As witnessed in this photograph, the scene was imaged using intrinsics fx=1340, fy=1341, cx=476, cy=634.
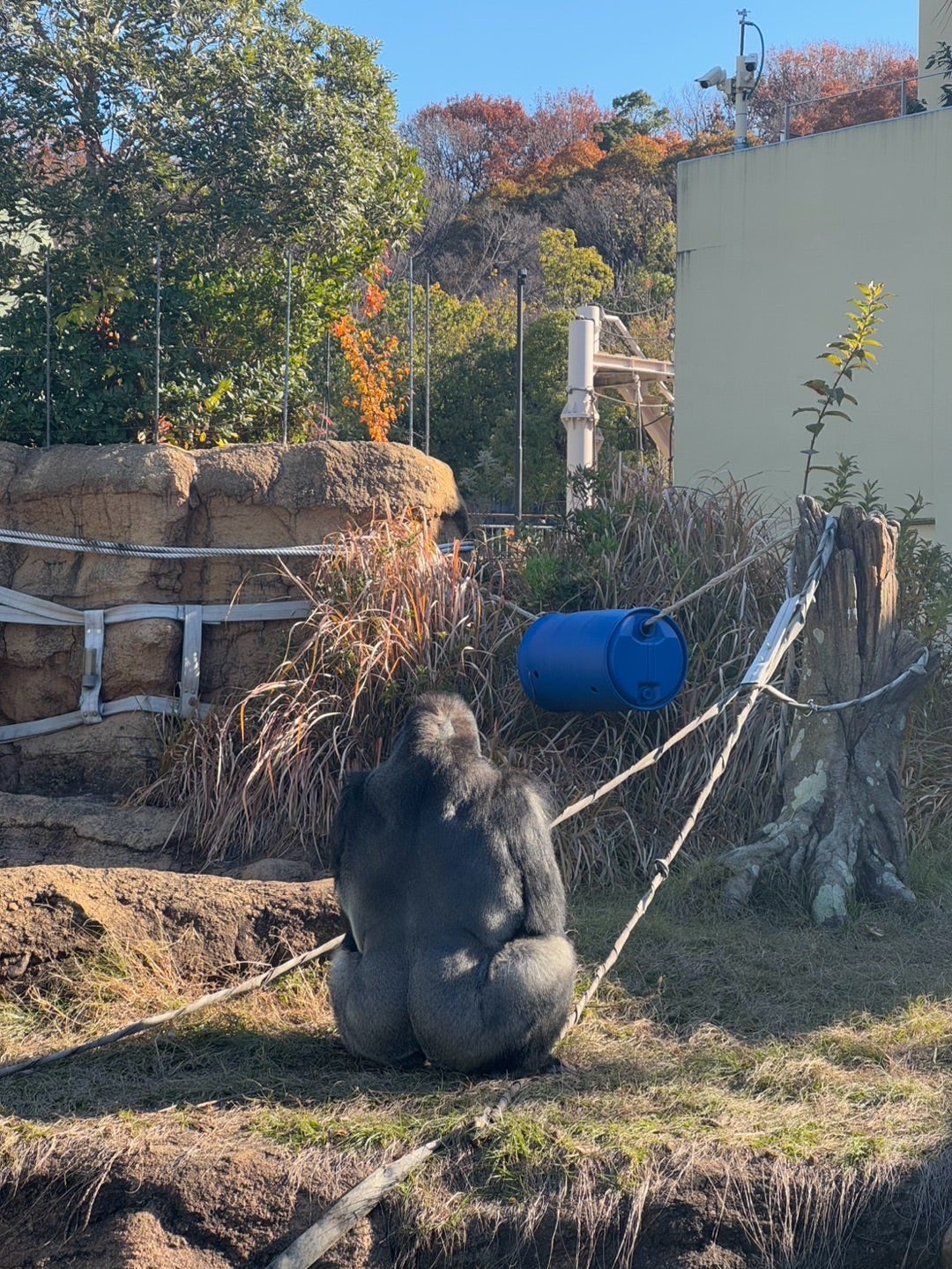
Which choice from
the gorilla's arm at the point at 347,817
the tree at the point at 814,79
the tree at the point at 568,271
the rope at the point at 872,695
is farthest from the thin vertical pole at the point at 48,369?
the tree at the point at 814,79

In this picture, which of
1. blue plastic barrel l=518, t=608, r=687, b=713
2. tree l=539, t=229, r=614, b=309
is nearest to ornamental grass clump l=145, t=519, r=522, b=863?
blue plastic barrel l=518, t=608, r=687, b=713

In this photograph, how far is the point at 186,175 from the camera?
8.96m

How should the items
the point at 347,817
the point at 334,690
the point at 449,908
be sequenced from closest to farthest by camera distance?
the point at 449,908, the point at 347,817, the point at 334,690

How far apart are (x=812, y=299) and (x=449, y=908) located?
9.94 metres

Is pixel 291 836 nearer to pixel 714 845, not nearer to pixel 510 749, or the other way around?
pixel 510 749

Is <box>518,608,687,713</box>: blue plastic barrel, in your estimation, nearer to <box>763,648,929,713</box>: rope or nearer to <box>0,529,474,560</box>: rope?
<box>763,648,929,713</box>: rope

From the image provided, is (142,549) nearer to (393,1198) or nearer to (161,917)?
(161,917)

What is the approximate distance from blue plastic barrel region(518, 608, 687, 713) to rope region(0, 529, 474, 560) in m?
1.42

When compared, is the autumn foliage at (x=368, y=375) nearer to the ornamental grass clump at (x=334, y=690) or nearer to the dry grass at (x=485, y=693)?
the dry grass at (x=485, y=693)

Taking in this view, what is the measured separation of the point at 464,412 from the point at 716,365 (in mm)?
8584

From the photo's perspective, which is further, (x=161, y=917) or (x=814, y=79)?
(x=814, y=79)

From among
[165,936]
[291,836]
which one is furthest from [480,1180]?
[291,836]

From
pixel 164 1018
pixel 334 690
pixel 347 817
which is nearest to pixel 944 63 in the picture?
pixel 334 690

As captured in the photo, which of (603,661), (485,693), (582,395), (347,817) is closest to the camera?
(347,817)
